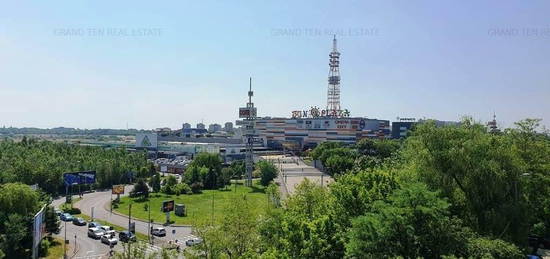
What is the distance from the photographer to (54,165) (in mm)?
74375

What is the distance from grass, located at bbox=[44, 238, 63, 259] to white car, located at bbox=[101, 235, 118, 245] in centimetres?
385

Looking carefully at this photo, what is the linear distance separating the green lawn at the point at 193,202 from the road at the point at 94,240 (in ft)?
7.05

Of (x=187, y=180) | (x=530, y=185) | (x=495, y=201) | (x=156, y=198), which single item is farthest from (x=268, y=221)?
(x=187, y=180)

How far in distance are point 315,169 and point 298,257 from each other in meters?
86.2

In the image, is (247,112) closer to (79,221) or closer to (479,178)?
(79,221)

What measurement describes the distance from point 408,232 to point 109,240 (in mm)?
33784

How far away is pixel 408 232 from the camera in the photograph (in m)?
18.8

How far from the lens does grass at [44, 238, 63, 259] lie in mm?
38750

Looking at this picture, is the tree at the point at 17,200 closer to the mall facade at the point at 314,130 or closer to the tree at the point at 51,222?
the tree at the point at 51,222

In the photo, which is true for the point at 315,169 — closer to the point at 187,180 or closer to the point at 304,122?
the point at 187,180

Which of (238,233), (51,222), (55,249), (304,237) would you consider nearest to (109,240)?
(55,249)

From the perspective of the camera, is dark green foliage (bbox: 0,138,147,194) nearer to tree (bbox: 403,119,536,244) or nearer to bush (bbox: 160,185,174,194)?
bush (bbox: 160,185,174,194)

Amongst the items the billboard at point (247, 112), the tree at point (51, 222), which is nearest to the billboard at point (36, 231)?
the tree at point (51, 222)

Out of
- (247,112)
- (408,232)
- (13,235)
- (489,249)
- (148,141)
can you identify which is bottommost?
(13,235)
